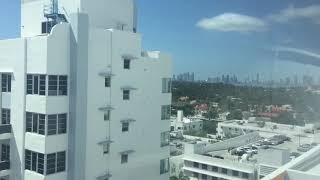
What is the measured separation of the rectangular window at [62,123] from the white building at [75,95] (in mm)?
10

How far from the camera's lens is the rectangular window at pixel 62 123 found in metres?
3.66

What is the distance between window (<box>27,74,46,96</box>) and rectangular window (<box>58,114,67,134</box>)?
1.03 feet

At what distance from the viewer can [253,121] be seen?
16406mm

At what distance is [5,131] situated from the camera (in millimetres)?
3881

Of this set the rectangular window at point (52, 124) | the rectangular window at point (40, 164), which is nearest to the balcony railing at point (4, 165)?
the rectangular window at point (40, 164)

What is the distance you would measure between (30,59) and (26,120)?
0.65 m

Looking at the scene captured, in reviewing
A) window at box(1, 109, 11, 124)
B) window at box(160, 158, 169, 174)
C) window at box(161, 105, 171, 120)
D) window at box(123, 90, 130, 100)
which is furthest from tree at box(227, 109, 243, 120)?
window at box(1, 109, 11, 124)

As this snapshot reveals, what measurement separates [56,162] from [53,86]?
773 mm

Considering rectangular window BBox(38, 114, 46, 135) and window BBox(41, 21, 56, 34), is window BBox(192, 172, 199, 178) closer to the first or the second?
window BBox(41, 21, 56, 34)

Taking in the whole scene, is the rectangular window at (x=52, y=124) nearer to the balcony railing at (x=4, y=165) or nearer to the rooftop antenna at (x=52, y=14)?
the balcony railing at (x=4, y=165)

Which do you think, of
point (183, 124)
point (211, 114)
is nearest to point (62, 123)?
point (183, 124)

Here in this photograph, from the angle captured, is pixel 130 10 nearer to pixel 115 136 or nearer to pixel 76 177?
pixel 115 136

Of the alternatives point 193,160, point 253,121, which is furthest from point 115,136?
point 253,121

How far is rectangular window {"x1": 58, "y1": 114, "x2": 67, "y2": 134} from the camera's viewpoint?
12.0ft
